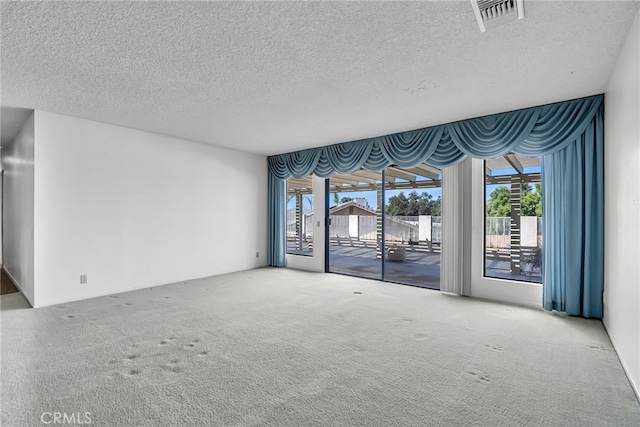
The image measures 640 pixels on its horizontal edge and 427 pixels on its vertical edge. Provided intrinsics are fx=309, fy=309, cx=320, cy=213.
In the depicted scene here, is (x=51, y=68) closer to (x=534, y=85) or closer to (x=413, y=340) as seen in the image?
(x=413, y=340)

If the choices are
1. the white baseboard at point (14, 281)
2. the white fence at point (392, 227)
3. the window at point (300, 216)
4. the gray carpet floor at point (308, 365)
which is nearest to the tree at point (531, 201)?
the gray carpet floor at point (308, 365)

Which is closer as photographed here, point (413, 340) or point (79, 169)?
point (413, 340)

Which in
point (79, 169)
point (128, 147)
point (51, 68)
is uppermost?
point (51, 68)

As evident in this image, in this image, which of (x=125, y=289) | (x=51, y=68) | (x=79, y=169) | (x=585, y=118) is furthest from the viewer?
(x=125, y=289)

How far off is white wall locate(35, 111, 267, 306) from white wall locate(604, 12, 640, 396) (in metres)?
5.44

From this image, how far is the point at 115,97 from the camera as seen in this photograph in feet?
11.0

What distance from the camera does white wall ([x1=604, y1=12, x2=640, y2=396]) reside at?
6.77 ft

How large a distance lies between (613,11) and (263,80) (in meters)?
2.59

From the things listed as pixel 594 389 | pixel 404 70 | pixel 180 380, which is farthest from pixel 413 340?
pixel 404 70

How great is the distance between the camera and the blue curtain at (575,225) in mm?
3332

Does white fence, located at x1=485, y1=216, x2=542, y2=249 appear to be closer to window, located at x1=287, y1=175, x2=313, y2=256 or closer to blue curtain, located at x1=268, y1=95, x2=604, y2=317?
blue curtain, located at x1=268, y1=95, x2=604, y2=317

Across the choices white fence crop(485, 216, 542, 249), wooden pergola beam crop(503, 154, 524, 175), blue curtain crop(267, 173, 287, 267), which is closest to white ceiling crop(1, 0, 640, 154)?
wooden pergola beam crop(503, 154, 524, 175)
